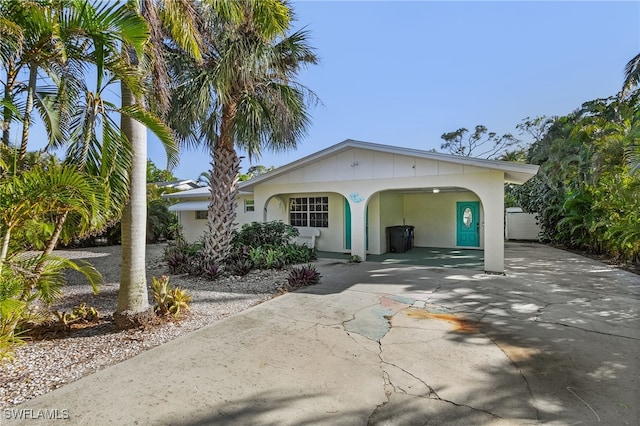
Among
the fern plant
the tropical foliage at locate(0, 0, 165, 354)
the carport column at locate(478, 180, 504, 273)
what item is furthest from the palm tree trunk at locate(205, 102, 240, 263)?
the carport column at locate(478, 180, 504, 273)

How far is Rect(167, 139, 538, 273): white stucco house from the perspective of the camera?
918 cm

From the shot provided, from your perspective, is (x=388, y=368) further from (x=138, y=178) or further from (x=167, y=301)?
(x=138, y=178)

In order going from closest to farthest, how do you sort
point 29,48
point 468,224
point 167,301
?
1. point 29,48
2. point 167,301
3. point 468,224

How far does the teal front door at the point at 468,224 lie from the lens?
14266mm

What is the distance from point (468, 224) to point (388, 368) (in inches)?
493

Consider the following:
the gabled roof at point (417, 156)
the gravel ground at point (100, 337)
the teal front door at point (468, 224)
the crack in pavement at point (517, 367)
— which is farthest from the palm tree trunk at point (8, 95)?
the teal front door at point (468, 224)

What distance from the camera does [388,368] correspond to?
371cm

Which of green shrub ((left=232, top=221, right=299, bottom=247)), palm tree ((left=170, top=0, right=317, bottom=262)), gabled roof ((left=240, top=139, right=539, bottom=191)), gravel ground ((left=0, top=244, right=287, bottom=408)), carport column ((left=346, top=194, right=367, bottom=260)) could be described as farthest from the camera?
green shrub ((left=232, top=221, right=299, bottom=247))

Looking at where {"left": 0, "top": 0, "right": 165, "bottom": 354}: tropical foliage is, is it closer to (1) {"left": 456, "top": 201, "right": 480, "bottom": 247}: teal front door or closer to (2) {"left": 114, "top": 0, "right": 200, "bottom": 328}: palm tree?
(2) {"left": 114, "top": 0, "right": 200, "bottom": 328}: palm tree

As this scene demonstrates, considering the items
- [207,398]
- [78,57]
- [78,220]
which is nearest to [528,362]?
[207,398]

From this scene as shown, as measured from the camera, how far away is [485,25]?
11008 millimetres

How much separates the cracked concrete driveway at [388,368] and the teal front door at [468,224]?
7853 millimetres

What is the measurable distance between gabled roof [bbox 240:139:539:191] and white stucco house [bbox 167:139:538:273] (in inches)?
1.2

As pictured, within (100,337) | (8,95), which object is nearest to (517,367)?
(100,337)
